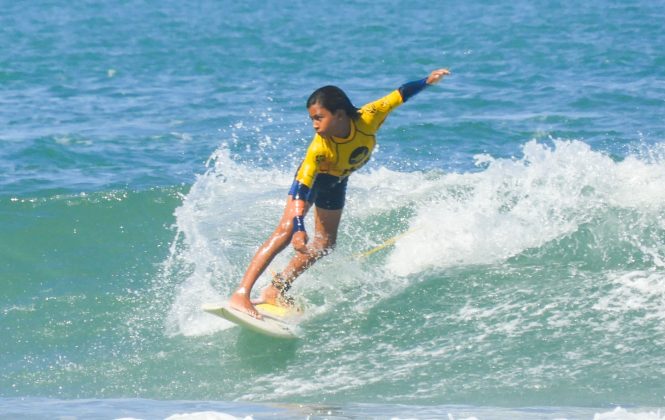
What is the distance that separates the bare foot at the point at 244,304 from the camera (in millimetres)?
7637

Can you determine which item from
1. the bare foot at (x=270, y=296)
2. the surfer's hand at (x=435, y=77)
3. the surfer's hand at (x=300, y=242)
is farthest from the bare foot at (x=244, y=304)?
the surfer's hand at (x=435, y=77)

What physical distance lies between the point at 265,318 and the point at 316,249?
2.51 ft

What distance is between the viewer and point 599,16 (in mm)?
25016

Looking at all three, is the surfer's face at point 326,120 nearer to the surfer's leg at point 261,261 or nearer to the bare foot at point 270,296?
the surfer's leg at point 261,261

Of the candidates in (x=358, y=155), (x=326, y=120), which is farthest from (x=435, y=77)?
(x=326, y=120)

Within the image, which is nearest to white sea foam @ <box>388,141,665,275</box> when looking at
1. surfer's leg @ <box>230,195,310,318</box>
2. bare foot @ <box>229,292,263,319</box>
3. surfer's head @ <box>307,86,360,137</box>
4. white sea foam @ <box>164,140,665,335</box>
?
white sea foam @ <box>164,140,665,335</box>

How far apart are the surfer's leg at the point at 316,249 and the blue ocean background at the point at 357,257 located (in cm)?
32

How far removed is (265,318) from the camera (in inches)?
306

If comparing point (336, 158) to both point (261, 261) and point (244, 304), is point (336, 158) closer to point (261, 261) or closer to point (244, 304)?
point (261, 261)

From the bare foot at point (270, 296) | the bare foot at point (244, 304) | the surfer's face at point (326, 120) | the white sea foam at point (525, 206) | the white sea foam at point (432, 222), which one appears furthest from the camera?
the white sea foam at point (525, 206)

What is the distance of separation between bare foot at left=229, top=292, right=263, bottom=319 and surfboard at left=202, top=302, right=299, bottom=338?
0.13ft

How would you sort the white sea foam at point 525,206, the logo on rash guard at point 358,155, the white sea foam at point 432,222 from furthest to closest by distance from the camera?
the white sea foam at point 525,206
the white sea foam at point 432,222
the logo on rash guard at point 358,155

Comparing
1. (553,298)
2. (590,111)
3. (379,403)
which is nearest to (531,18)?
(590,111)

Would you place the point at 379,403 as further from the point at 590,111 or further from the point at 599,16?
the point at 599,16
